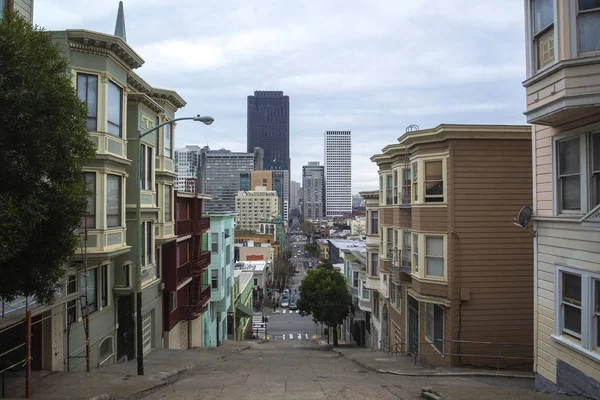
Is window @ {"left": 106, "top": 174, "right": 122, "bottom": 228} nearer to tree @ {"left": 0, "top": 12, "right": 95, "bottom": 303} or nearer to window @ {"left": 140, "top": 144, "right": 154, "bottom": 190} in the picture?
window @ {"left": 140, "top": 144, "right": 154, "bottom": 190}

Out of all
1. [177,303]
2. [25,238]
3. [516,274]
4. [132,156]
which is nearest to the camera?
[25,238]

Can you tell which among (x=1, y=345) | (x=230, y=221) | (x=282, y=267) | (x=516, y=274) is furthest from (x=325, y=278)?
(x=282, y=267)

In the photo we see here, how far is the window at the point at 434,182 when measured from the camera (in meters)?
18.9

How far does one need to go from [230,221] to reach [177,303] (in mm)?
16617

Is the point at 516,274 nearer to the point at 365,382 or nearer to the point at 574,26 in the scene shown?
the point at 365,382

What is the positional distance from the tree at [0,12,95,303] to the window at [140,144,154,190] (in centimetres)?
1113

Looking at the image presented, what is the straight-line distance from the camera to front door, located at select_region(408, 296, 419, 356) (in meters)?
22.2

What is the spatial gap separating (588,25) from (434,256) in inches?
443

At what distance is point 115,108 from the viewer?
56.8 ft

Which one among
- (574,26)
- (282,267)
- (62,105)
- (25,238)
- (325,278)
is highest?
(574,26)

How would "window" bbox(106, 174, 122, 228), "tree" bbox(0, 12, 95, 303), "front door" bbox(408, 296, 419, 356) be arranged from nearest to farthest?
"tree" bbox(0, 12, 95, 303) → "window" bbox(106, 174, 122, 228) → "front door" bbox(408, 296, 419, 356)

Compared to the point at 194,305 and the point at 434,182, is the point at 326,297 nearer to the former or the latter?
the point at 194,305

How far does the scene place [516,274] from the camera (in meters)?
18.2

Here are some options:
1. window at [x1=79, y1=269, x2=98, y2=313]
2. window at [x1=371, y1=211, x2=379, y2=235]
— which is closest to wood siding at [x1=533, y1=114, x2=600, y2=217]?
window at [x1=79, y1=269, x2=98, y2=313]
